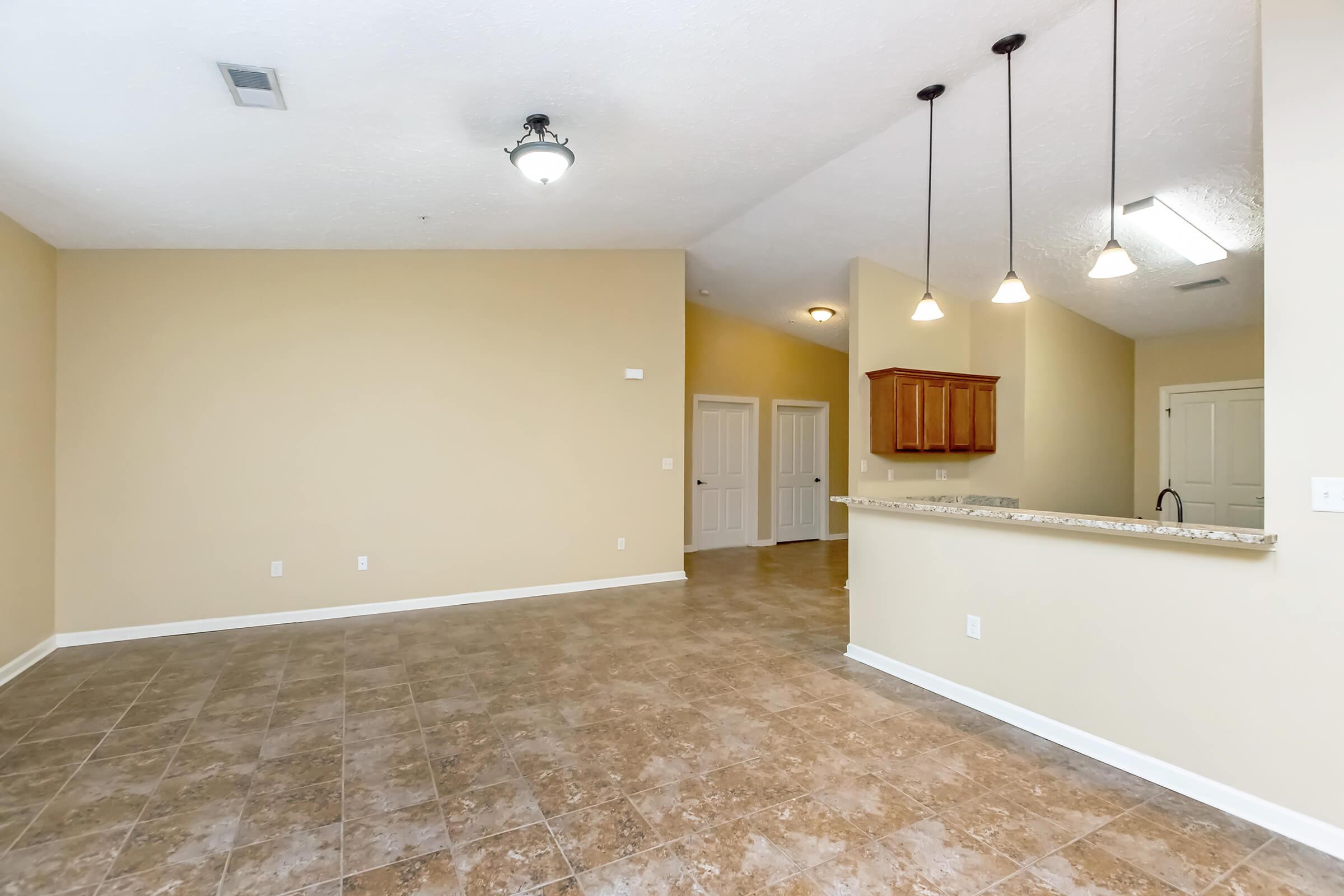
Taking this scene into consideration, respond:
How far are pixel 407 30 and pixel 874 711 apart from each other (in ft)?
11.3

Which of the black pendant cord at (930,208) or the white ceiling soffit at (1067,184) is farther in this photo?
the black pendant cord at (930,208)

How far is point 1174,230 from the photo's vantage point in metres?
4.06

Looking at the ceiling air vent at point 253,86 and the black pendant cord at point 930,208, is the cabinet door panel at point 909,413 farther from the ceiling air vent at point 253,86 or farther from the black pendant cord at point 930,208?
the ceiling air vent at point 253,86

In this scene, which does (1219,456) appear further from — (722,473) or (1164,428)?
(722,473)

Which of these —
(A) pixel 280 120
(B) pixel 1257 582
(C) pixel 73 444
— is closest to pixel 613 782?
(B) pixel 1257 582

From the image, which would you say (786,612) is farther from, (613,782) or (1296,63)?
(1296,63)

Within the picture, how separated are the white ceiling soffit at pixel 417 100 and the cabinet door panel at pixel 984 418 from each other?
9.74 ft

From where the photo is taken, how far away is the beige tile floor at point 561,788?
1854 mm

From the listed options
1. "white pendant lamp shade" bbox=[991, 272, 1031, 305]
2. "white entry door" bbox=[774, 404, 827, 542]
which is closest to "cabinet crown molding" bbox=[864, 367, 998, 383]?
"white pendant lamp shade" bbox=[991, 272, 1031, 305]

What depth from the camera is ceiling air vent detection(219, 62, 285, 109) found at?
7.75 feet

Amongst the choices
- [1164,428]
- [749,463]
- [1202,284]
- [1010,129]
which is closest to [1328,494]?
[1010,129]

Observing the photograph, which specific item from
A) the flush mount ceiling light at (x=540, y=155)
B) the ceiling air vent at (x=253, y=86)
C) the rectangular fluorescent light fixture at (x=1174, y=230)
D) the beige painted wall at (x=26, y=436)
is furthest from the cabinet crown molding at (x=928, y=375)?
the beige painted wall at (x=26, y=436)

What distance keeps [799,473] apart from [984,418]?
2.92 m

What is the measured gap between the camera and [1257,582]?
6.91 ft
